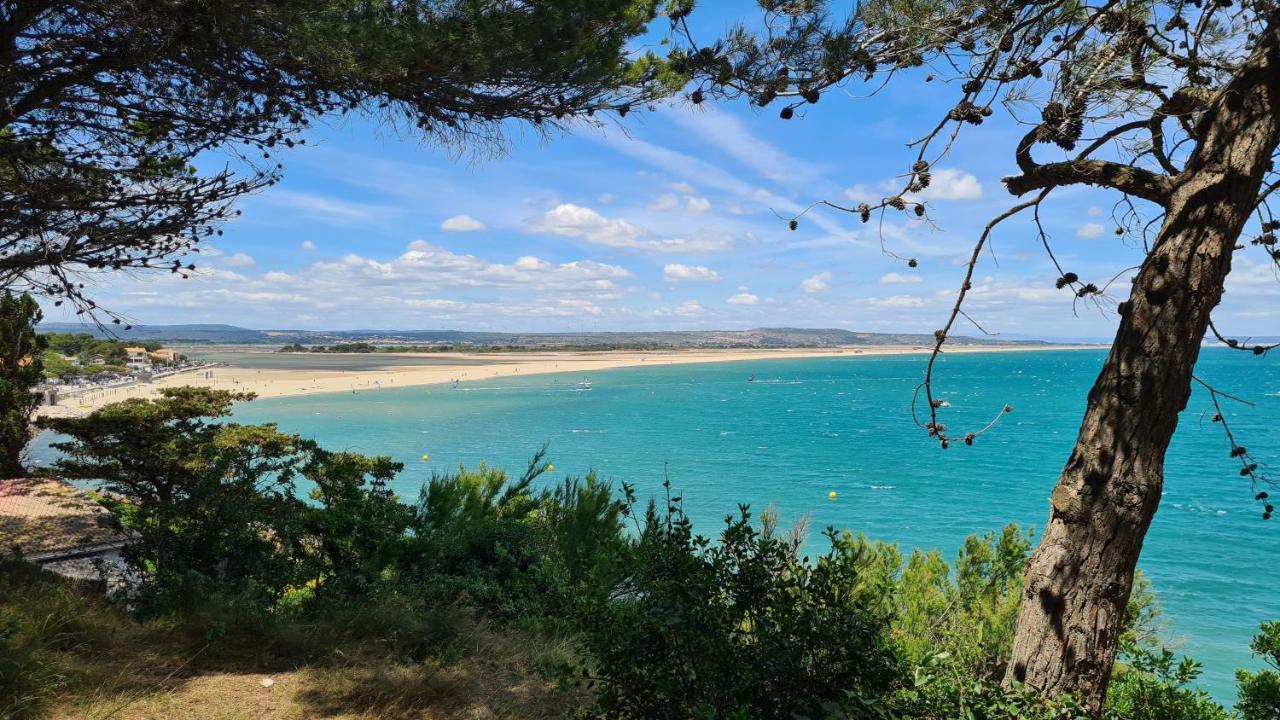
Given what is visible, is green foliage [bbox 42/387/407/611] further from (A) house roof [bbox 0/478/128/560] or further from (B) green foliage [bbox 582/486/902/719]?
(B) green foliage [bbox 582/486/902/719]

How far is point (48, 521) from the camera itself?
9.84 meters

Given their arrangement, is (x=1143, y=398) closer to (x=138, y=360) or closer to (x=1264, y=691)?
(x=1264, y=691)

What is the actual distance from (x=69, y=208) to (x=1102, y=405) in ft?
21.0

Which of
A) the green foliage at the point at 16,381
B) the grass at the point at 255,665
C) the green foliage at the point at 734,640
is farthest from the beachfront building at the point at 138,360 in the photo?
the green foliage at the point at 734,640

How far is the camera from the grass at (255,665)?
136 inches

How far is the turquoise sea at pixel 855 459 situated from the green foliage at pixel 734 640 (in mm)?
502

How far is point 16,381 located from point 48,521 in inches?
227

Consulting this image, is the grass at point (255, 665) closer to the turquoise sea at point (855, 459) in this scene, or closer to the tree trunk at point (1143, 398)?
the tree trunk at point (1143, 398)

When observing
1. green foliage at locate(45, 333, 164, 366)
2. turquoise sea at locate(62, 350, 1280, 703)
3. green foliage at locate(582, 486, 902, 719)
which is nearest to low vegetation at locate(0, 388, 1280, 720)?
green foliage at locate(582, 486, 902, 719)

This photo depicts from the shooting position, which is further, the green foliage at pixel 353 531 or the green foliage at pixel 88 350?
the green foliage at pixel 88 350

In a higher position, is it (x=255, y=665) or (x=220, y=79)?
(x=220, y=79)

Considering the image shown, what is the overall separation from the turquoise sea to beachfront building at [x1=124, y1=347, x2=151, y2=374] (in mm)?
30280

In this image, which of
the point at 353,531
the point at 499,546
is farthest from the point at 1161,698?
the point at 353,531

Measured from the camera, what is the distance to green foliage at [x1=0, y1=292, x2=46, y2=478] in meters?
13.2
